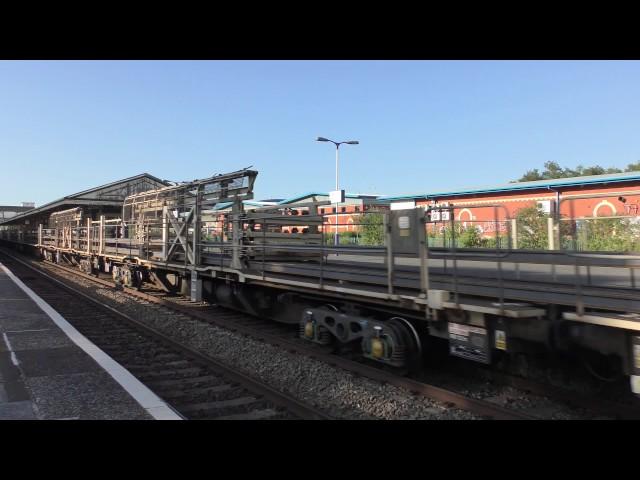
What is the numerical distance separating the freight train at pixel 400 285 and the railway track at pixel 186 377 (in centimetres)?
156

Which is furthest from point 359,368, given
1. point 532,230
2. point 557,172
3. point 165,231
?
point 557,172

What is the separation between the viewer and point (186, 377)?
6.50 m

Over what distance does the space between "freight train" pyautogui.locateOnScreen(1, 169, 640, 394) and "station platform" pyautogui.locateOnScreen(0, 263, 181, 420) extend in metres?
2.90

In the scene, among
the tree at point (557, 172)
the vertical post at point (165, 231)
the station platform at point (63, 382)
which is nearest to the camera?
the station platform at point (63, 382)

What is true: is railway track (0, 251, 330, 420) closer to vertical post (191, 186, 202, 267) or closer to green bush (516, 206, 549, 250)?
vertical post (191, 186, 202, 267)

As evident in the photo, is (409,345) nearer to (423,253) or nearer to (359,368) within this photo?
(359,368)

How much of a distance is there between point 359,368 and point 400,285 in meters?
1.28

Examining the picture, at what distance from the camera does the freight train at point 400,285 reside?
479cm

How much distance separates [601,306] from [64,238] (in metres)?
26.6

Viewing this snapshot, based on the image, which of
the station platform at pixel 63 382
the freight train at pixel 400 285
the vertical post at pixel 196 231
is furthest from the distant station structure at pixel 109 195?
the station platform at pixel 63 382

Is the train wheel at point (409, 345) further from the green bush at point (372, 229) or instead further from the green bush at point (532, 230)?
the green bush at point (532, 230)

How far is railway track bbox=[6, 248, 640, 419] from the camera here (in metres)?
4.98

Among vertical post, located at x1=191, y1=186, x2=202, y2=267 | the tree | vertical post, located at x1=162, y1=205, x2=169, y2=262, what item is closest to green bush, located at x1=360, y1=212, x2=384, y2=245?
vertical post, located at x1=191, y1=186, x2=202, y2=267
